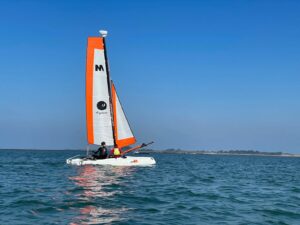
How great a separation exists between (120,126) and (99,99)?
11.4 feet

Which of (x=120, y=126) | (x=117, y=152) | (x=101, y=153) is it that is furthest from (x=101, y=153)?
(x=120, y=126)

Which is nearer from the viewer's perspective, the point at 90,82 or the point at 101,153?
the point at 101,153

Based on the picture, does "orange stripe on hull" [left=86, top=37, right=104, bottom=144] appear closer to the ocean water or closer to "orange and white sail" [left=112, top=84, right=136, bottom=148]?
"orange and white sail" [left=112, top=84, right=136, bottom=148]

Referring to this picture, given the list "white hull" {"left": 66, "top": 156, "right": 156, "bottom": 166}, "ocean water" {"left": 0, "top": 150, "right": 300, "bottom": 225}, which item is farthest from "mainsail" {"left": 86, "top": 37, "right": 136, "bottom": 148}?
"ocean water" {"left": 0, "top": 150, "right": 300, "bottom": 225}

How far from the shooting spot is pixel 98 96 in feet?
132

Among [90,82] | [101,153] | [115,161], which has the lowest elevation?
[115,161]

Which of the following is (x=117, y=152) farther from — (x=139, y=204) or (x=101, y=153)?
(x=139, y=204)

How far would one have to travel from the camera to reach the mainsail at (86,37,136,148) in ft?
131

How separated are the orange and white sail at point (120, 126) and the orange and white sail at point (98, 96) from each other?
58 centimetres

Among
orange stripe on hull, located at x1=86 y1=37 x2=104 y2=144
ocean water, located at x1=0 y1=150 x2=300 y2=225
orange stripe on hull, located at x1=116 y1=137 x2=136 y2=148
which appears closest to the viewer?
ocean water, located at x1=0 y1=150 x2=300 y2=225

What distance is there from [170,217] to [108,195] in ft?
17.9

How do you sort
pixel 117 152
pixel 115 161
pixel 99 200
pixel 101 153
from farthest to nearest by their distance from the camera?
pixel 117 152 < pixel 101 153 < pixel 115 161 < pixel 99 200

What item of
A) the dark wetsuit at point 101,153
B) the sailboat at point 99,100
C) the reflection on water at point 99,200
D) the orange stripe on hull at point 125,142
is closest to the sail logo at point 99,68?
the sailboat at point 99,100

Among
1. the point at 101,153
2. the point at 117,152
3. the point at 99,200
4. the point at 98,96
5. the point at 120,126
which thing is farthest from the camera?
the point at 120,126
